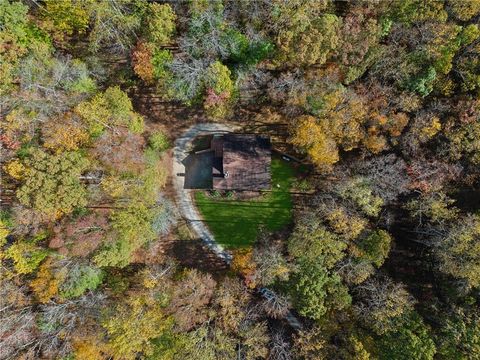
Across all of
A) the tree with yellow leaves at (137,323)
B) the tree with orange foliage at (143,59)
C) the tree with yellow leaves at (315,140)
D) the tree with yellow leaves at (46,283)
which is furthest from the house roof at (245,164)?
the tree with yellow leaves at (46,283)

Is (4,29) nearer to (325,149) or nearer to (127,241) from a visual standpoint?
(127,241)

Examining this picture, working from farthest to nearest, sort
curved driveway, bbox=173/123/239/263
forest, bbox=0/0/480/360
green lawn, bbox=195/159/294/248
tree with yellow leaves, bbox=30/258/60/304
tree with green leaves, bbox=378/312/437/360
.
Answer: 1. curved driveway, bbox=173/123/239/263
2. green lawn, bbox=195/159/294/248
3. tree with yellow leaves, bbox=30/258/60/304
4. forest, bbox=0/0/480/360
5. tree with green leaves, bbox=378/312/437/360

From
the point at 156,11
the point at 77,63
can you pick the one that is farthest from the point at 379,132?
the point at 77,63

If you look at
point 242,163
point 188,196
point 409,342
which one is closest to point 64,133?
point 188,196

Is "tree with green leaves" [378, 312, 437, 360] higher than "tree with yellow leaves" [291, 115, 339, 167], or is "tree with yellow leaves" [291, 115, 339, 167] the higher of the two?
"tree with yellow leaves" [291, 115, 339, 167]

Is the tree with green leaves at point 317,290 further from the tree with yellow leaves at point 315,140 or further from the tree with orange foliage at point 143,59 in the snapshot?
the tree with orange foliage at point 143,59

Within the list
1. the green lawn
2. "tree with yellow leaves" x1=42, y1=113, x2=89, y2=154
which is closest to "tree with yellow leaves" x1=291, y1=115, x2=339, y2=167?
the green lawn

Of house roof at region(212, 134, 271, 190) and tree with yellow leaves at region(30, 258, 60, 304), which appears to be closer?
tree with yellow leaves at region(30, 258, 60, 304)

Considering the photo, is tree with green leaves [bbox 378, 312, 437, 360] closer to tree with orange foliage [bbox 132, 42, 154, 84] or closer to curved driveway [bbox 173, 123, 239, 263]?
curved driveway [bbox 173, 123, 239, 263]
